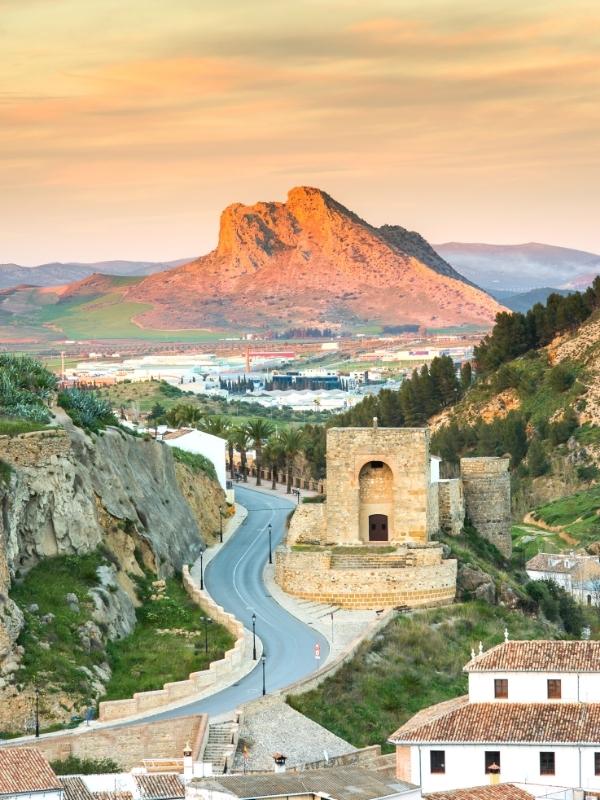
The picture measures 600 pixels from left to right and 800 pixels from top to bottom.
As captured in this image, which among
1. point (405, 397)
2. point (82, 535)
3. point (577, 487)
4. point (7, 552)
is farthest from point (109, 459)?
point (405, 397)

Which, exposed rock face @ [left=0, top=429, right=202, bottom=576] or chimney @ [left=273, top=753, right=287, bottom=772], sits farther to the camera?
exposed rock face @ [left=0, top=429, right=202, bottom=576]

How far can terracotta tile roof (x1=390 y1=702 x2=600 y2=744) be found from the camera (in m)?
47.3

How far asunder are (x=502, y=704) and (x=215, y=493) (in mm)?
38166

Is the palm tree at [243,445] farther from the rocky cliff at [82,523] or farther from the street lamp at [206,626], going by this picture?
the street lamp at [206,626]

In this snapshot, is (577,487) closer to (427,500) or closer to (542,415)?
(542,415)

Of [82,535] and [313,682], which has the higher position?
[82,535]

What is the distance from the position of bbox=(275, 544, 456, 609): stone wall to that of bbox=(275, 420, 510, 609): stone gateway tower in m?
0.03

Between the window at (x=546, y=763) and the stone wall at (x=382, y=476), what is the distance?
2493 centimetres

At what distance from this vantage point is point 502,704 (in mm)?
49500

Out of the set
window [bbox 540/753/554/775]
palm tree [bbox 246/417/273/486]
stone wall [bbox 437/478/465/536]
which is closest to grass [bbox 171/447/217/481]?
stone wall [bbox 437/478/465/536]

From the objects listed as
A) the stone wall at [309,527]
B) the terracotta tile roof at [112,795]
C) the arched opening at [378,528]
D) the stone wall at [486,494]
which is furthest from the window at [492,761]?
the stone wall at [486,494]

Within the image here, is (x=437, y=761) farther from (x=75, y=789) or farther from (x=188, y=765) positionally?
(x=75, y=789)

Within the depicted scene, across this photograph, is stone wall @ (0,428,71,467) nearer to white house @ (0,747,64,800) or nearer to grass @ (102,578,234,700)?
grass @ (102,578,234,700)

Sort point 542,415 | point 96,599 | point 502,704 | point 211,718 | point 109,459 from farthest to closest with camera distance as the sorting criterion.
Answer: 1. point 542,415
2. point 109,459
3. point 96,599
4. point 211,718
5. point 502,704
